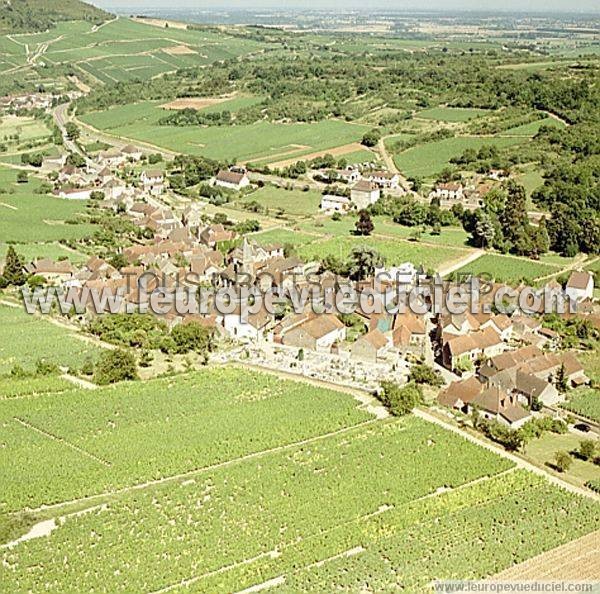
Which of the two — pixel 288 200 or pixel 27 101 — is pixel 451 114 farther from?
pixel 27 101

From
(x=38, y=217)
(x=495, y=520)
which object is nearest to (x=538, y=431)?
(x=495, y=520)

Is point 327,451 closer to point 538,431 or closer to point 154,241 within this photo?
point 538,431

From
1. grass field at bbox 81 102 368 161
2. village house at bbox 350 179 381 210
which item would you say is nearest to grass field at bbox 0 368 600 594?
village house at bbox 350 179 381 210

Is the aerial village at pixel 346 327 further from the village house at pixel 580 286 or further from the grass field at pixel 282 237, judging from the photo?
the grass field at pixel 282 237

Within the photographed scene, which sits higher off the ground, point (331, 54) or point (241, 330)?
point (331, 54)

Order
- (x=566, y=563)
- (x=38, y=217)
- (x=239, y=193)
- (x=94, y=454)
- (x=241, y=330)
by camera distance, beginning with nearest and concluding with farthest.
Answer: (x=566, y=563) < (x=94, y=454) < (x=241, y=330) < (x=38, y=217) < (x=239, y=193)

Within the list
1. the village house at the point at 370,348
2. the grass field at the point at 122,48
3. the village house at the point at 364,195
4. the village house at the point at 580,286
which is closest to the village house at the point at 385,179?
the village house at the point at 364,195

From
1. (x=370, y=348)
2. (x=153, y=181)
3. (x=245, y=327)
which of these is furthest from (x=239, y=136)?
(x=370, y=348)
